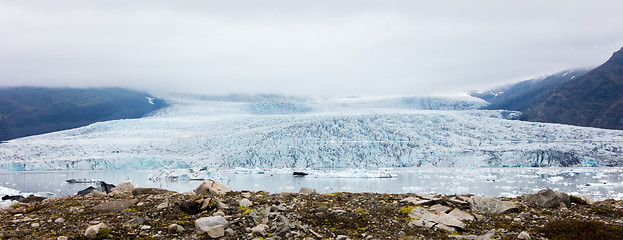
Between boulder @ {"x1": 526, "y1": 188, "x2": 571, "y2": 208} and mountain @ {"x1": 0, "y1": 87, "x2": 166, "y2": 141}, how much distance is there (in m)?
54.0

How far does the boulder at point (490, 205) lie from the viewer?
17.6ft

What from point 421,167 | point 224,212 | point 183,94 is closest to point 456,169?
point 421,167

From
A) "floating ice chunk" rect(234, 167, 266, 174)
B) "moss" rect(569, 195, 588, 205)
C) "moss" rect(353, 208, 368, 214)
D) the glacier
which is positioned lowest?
A: "floating ice chunk" rect(234, 167, 266, 174)

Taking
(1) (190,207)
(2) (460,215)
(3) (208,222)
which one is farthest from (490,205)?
(1) (190,207)

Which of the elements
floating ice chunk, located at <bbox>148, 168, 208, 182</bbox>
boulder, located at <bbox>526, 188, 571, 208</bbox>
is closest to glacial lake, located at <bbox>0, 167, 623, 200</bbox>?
floating ice chunk, located at <bbox>148, 168, 208, 182</bbox>

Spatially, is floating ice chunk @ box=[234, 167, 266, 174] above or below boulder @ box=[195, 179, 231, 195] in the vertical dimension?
below

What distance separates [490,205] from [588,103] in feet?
174

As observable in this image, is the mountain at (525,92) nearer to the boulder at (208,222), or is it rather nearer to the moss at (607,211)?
the moss at (607,211)

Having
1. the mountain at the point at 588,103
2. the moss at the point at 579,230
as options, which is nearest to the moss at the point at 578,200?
the moss at the point at 579,230

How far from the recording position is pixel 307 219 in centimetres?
470

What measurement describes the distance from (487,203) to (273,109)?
42419 millimetres

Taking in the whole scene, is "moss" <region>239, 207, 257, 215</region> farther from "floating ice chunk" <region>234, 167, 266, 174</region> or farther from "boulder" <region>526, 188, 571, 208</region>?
"floating ice chunk" <region>234, 167, 266, 174</region>

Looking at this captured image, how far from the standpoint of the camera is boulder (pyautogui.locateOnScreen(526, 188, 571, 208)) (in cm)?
563

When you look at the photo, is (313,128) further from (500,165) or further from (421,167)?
(500,165)
